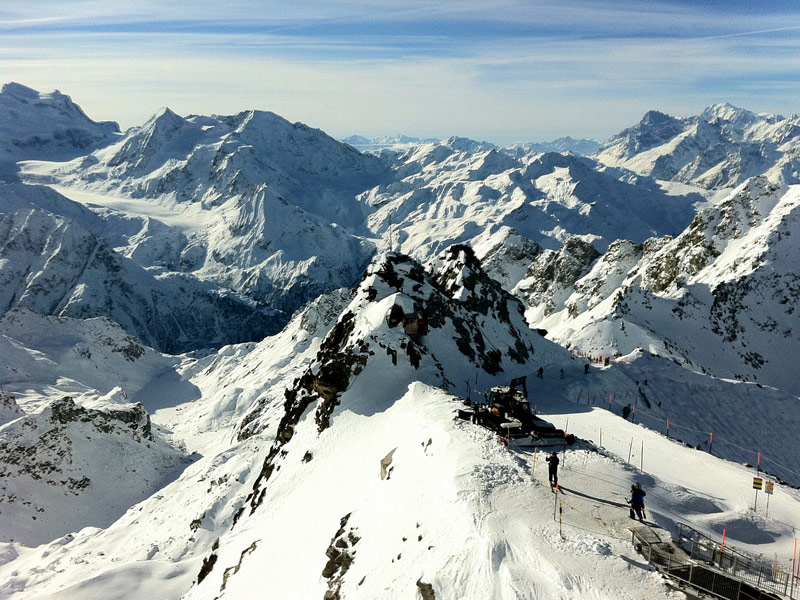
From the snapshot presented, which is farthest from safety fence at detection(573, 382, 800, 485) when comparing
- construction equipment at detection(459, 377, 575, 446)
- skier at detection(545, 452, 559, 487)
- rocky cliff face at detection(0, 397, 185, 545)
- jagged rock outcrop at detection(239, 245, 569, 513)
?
A: rocky cliff face at detection(0, 397, 185, 545)

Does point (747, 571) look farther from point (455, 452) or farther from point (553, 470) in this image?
point (455, 452)

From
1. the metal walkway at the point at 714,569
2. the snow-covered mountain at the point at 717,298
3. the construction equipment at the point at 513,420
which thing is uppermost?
the metal walkway at the point at 714,569

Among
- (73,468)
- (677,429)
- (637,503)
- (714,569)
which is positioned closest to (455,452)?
(637,503)

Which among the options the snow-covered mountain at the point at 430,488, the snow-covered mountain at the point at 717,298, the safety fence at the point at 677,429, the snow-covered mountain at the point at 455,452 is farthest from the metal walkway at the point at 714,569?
the snow-covered mountain at the point at 717,298

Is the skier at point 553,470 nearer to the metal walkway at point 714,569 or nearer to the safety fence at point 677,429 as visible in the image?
the metal walkway at point 714,569

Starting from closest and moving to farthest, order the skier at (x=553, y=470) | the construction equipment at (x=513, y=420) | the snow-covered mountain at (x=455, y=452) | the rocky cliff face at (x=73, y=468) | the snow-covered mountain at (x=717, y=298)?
the snow-covered mountain at (x=455, y=452)
the skier at (x=553, y=470)
the construction equipment at (x=513, y=420)
the snow-covered mountain at (x=717, y=298)
the rocky cliff face at (x=73, y=468)

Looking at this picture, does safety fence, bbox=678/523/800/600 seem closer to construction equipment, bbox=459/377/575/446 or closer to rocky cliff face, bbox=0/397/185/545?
construction equipment, bbox=459/377/575/446

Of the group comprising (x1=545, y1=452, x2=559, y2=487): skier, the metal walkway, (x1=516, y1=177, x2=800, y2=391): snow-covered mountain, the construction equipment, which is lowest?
(x1=516, y1=177, x2=800, y2=391): snow-covered mountain

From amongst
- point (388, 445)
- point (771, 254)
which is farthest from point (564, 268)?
point (388, 445)
